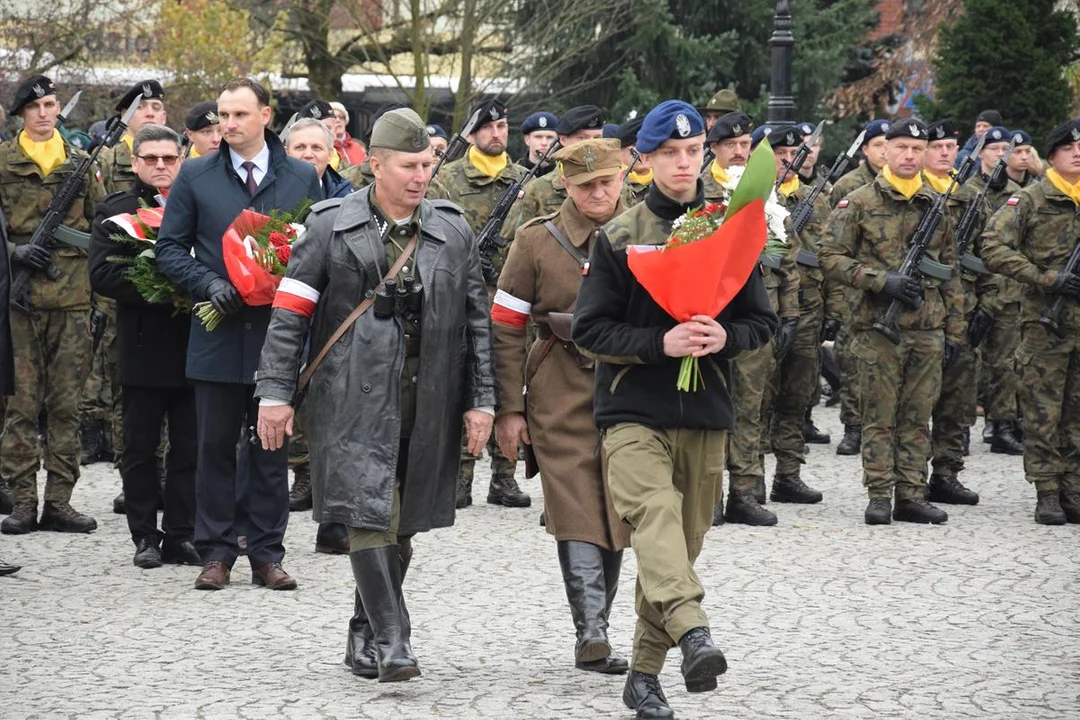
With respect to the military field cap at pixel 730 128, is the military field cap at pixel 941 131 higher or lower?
higher

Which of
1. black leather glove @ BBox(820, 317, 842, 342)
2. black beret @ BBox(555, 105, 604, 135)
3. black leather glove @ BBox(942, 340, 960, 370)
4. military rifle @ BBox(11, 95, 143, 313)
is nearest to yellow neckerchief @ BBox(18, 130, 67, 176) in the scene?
military rifle @ BBox(11, 95, 143, 313)

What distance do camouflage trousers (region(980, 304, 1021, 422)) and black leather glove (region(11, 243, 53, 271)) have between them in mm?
7377

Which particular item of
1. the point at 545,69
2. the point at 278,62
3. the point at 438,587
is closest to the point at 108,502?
the point at 438,587

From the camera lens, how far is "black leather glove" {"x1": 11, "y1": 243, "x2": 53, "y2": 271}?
10703mm

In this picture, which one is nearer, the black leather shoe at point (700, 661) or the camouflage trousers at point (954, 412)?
the black leather shoe at point (700, 661)

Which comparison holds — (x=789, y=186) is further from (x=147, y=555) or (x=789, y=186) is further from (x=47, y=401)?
(x=147, y=555)

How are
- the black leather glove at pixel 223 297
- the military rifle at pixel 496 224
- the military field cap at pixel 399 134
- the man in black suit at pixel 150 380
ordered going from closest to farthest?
the military field cap at pixel 399 134, the black leather glove at pixel 223 297, the man in black suit at pixel 150 380, the military rifle at pixel 496 224

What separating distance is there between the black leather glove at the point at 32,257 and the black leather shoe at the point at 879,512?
507 centimetres

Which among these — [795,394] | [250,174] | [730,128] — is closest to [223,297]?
[250,174]

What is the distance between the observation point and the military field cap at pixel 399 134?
7.07m

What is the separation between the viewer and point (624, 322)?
21.8 ft

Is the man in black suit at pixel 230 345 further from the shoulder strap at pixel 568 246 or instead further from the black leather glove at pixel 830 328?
the black leather glove at pixel 830 328

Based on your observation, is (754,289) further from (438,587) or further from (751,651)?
(438,587)

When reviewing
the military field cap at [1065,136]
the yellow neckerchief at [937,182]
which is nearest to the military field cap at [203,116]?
the yellow neckerchief at [937,182]
